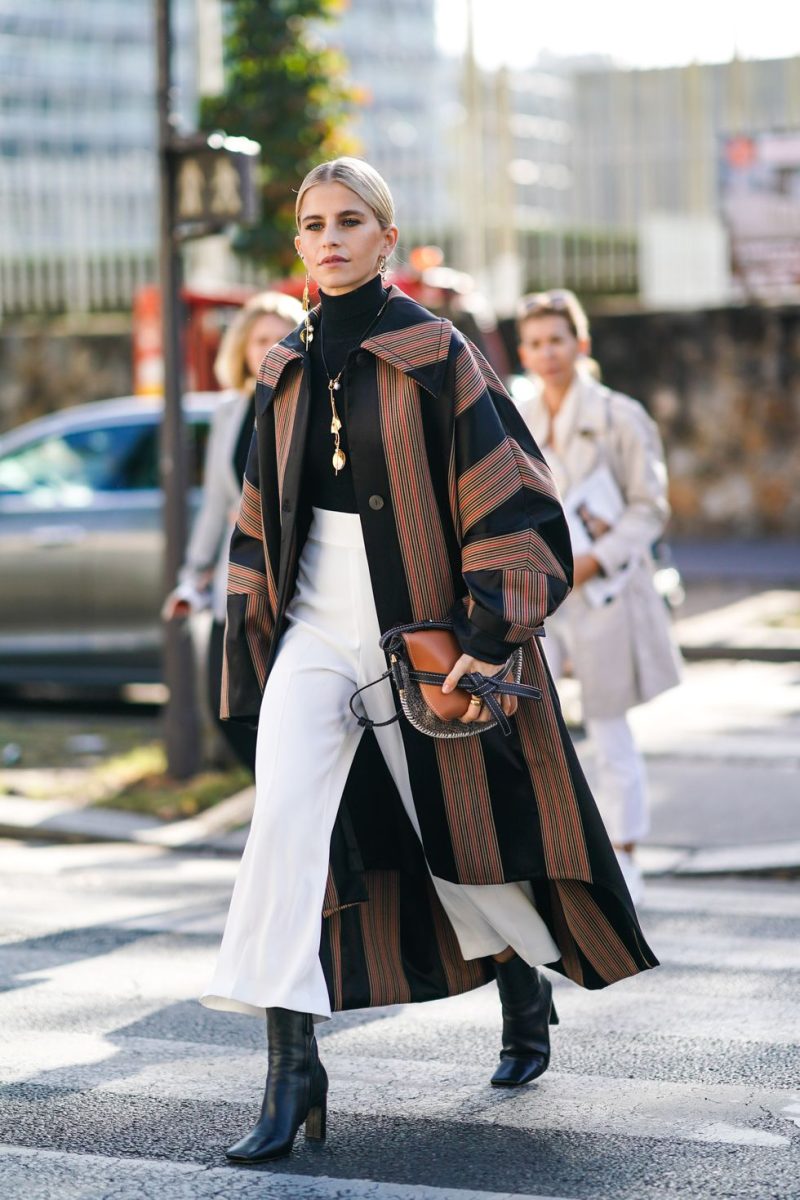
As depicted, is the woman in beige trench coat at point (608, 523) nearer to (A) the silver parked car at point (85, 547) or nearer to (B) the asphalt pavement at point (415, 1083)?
(B) the asphalt pavement at point (415, 1083)

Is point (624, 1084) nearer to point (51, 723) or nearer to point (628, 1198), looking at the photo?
point (628, 1198)

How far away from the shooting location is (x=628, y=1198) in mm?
3438

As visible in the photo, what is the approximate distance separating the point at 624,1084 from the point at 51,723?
21.1 ft

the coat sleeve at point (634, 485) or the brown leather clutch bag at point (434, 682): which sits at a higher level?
the coat sleeve at point (634, 485)

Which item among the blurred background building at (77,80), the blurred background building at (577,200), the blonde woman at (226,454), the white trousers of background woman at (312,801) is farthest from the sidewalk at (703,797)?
the blurred background building at (77,80)

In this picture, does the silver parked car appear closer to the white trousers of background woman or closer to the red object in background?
the white trousers of background woman

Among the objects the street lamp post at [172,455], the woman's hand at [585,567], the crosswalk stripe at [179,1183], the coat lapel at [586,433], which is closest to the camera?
the crosswalk stripe at [179,1183]

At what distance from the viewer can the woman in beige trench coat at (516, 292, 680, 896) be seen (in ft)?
19.7

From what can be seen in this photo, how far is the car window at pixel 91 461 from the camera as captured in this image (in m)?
10.2

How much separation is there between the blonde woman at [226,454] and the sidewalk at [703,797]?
0.91 m

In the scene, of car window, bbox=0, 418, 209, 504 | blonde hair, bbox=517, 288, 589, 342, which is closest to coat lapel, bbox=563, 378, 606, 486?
blonde hair, bbox=517, 288, 589, 342

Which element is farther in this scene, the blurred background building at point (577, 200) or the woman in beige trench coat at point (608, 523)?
the blurred background building at point (577, 200)

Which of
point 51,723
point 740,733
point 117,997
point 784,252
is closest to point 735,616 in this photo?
point 740,733

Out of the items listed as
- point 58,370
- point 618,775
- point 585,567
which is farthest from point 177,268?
point 58,370
